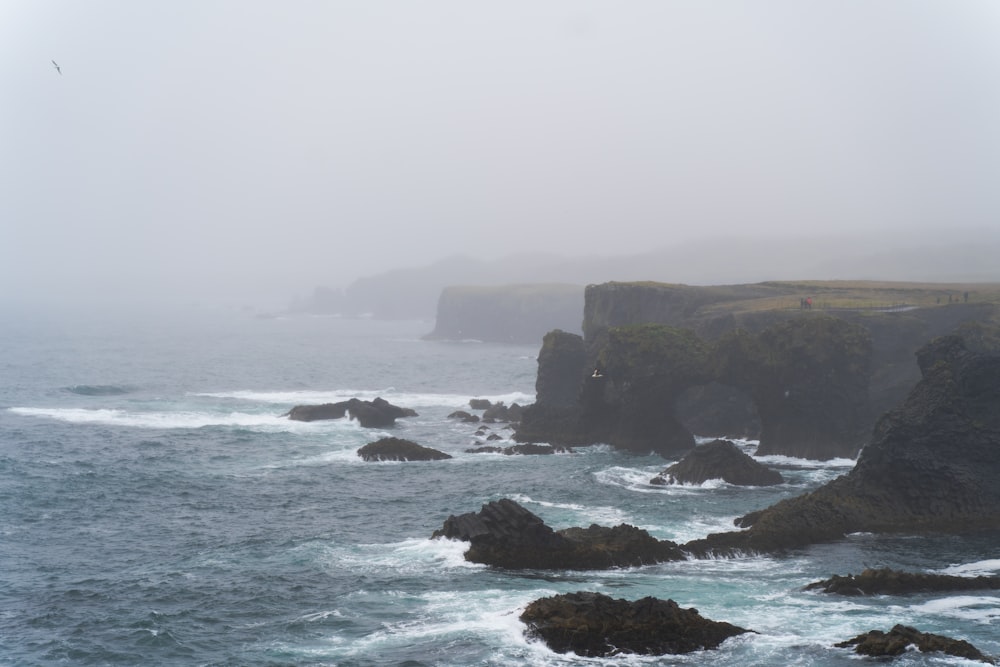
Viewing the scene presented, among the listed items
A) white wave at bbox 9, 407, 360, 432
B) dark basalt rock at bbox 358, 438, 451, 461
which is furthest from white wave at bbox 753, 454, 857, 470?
white wave at bbox 9, 407, 360, 432

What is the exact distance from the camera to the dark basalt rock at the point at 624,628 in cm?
2805

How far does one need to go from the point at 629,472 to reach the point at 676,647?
91.4 ft

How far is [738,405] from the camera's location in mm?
71250

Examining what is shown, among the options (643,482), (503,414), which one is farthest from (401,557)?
(503,414)

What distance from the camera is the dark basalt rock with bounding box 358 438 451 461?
6039 cm

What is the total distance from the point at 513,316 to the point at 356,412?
116017 millimetres

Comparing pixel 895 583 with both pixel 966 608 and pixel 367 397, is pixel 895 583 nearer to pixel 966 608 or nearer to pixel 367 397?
pixel 966 608

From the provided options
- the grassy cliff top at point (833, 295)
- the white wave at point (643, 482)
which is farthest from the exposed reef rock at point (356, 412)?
the white wave at point (643, 482)

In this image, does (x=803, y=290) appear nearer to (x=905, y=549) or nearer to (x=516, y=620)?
(x=905, y=549)

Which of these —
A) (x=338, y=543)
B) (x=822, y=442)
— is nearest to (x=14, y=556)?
(x=338, y=543)

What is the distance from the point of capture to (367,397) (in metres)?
93.0

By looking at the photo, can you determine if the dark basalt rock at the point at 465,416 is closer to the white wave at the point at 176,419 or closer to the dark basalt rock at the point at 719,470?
the white wave at the point at 176,419

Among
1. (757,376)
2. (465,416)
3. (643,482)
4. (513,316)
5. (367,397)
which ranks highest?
(513,316)

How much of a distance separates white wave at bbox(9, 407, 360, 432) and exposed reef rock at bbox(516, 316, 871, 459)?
17.2 m
